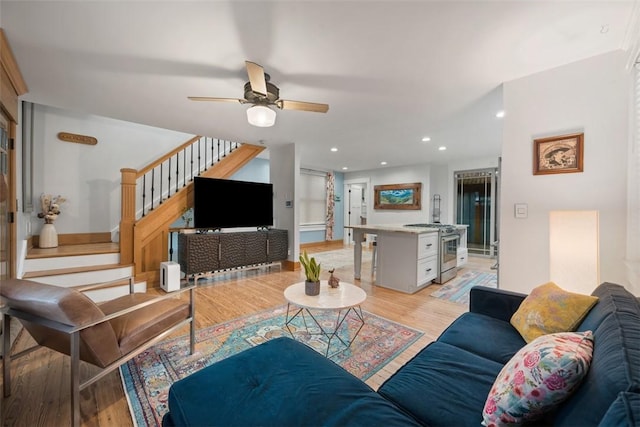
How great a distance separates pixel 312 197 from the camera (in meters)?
7.94

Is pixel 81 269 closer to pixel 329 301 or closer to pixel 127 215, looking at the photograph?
pixel 127 215

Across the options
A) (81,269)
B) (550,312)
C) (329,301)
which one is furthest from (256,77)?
(81,269)

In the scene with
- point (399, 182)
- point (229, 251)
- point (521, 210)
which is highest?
point (399, 182)

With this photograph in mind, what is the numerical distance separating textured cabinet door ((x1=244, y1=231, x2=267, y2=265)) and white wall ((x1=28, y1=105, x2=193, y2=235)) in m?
2.50

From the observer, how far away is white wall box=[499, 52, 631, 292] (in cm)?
198

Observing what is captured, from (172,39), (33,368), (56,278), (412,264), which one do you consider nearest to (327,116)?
(172,39)

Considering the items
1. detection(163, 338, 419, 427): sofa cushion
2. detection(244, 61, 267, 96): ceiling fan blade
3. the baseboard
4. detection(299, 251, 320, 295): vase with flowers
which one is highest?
detection(244, 61, 267, 96): ceiling fan blade

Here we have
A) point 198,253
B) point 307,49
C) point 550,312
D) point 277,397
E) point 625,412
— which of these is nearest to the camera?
point 625,412

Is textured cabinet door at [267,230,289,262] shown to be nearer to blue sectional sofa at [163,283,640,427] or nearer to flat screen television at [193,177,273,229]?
flat screen television at [193,177,273,229]

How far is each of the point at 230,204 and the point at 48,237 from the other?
258 centimetres

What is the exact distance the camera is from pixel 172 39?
191 centimetres

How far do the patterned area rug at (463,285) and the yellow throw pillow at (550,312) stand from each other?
186 cm

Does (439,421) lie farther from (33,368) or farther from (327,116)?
(327,116)

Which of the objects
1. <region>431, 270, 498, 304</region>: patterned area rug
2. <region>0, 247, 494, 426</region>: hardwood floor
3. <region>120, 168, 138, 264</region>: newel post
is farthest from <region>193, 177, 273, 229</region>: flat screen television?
<region>431, 270, 498, 304</region>: patterned area rug
